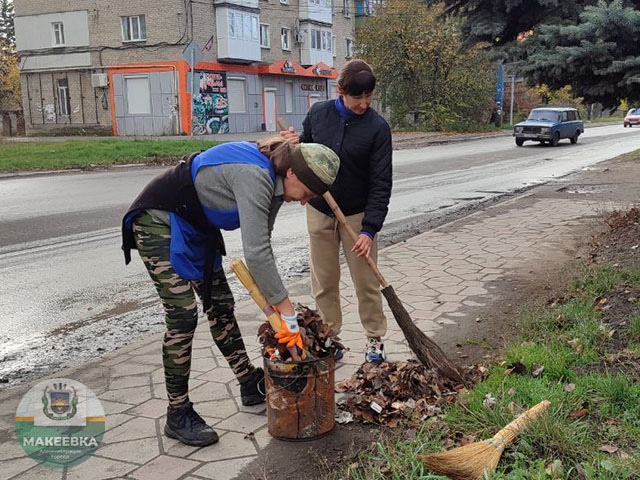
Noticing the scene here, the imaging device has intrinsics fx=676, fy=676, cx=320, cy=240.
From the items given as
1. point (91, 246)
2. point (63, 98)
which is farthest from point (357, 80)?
point (63, 98)

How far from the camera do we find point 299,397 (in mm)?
3477

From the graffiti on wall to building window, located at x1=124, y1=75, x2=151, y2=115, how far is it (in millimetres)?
2565

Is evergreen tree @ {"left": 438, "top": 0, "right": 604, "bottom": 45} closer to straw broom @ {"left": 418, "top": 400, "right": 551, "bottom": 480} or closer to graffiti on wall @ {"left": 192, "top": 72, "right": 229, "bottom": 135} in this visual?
straw broom @ {"left": 418, "top": 400, "right": 551, "bottom": 480}

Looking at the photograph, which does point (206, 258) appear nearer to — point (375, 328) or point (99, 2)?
point (375, 328)

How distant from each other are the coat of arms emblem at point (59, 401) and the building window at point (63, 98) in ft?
117

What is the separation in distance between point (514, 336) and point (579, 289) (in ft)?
3.33

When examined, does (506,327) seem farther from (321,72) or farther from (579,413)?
(321,72)

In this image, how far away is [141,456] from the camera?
3.41m

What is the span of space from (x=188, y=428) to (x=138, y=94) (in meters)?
33.7

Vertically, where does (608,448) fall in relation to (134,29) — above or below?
below

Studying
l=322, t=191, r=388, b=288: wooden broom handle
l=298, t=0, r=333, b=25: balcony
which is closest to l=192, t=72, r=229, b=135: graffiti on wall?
l=298, t=0, r=333, b=25: balcony

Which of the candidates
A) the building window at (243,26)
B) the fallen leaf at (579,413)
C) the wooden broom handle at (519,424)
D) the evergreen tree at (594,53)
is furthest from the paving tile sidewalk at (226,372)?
the building window at (243,26)

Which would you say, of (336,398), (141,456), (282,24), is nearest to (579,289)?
(336,398)

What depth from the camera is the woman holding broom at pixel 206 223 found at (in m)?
3.15
